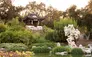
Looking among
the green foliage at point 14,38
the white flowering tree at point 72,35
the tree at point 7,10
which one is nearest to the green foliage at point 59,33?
the white flowering tree at point 72,35

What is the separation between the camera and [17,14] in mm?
44562

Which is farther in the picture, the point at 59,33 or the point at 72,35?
the point at 59,33

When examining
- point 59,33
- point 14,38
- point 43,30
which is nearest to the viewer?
point 14,38

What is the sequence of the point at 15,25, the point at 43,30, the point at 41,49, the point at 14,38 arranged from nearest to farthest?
the point at 41,49
the point at 14,38
the point at 15,25
the point at 43,30

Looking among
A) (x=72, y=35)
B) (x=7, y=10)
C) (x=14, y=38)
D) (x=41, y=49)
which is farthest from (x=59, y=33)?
(x=7, y=10)

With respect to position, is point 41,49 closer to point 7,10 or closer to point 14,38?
point 14,38

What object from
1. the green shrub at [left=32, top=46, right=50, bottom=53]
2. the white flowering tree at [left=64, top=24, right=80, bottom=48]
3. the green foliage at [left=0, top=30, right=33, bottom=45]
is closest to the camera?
the green shrub at [left=32, top=46, right=50, bottom=53]

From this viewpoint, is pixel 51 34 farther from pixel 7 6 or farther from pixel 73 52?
pixel 7 6

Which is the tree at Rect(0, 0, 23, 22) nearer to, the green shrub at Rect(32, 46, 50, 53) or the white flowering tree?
the white flowering tree

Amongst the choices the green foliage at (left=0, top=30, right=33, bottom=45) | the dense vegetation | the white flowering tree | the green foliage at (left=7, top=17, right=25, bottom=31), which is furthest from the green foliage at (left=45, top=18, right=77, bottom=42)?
the green foliage at (left=0, top=30, right=33, bottom=45)

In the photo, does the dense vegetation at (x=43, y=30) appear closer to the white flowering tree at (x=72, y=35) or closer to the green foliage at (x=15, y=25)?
the green foliage at (x=15, y=25)

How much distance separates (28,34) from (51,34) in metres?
3.13

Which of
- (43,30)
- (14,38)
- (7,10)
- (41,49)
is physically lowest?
(41,49)

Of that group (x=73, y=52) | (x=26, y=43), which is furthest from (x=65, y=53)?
(x=26, y=43)
